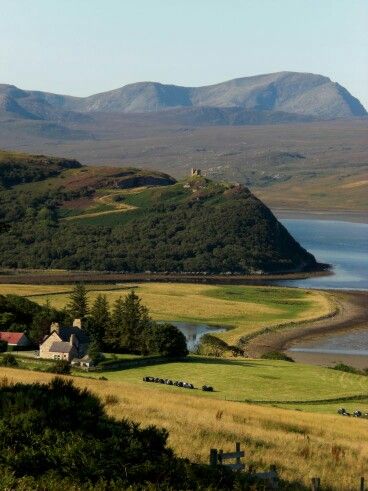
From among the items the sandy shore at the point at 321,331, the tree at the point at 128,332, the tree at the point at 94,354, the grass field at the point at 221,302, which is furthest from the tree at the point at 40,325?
the grass field at the point at 221,302

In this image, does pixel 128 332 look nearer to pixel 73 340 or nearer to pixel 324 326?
pixel 73 340

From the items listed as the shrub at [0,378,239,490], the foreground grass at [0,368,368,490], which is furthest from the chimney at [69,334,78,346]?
the shrub at [0,378,239,490]

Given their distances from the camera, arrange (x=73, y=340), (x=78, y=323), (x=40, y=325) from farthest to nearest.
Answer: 1. (x=78, y=323)
2. (x=40, y=325)
3. (x=73, y=340)

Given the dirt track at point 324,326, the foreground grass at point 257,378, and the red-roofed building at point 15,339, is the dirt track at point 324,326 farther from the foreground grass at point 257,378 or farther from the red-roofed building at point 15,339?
the red-roofed building at point 15,339

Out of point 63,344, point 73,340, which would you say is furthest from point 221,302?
point 63,344

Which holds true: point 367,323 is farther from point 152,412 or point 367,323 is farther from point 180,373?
point 152,412

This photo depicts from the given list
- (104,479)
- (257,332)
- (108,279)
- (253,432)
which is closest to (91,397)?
(104,479)
